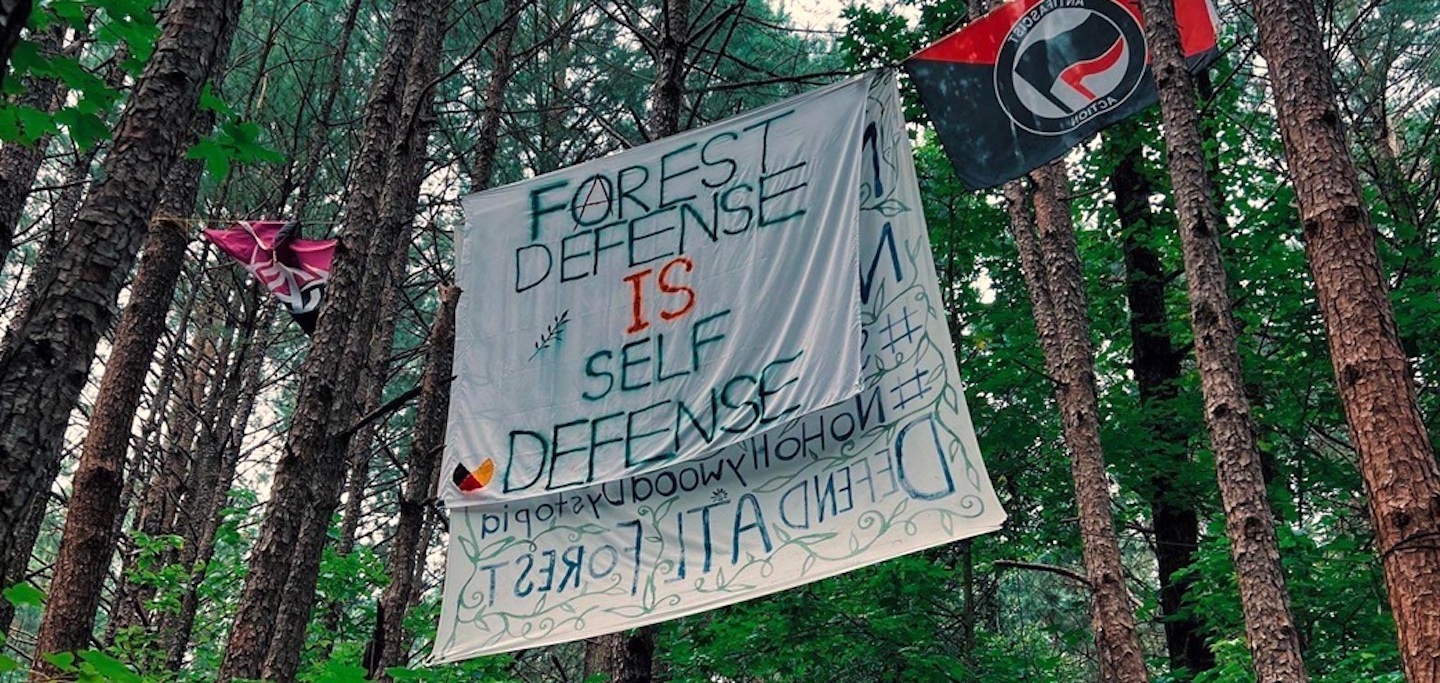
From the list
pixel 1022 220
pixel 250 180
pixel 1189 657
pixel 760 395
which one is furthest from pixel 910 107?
pixel 250 180

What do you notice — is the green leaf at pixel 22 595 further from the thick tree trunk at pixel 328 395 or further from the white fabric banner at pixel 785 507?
the thick tree trunk at pixel 328 395

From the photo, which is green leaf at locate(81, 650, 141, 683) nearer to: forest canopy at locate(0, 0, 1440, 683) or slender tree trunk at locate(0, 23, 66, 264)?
forest canopy at locate(0, 0, 1440, 683)

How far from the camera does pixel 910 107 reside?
28.5ft

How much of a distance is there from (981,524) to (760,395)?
3.04 ft

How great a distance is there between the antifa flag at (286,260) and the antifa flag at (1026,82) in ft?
11.7

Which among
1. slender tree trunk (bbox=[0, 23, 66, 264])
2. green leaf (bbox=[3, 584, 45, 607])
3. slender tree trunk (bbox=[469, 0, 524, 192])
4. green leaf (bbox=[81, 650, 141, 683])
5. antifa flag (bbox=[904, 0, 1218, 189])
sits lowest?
green leaf (bbox=[81, 650, 141, 683])

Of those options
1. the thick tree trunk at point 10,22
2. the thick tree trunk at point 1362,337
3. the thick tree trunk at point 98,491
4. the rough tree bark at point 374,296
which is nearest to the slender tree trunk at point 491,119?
the rough tree bark at point 374,296

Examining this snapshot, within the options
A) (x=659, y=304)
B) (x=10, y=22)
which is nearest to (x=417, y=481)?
(x=659, y=304)

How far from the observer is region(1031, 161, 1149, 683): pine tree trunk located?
18.4ft

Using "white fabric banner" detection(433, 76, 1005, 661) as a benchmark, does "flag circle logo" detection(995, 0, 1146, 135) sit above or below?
above

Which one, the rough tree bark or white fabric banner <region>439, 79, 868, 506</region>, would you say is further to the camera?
the rough tree bark

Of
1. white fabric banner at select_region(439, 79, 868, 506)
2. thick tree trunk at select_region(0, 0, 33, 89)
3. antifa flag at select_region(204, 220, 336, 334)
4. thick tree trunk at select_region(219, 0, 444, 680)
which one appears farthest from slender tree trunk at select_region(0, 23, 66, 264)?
thick tree trunk at select_region(0, 0, 33, 89)

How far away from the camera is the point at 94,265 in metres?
2.80

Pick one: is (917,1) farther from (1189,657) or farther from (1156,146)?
(1189,657)
